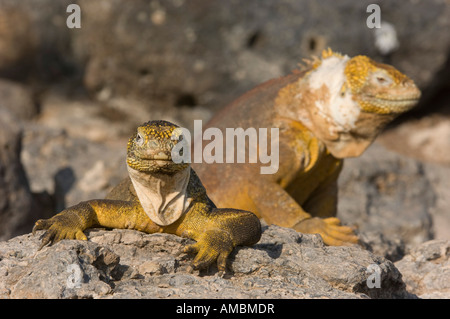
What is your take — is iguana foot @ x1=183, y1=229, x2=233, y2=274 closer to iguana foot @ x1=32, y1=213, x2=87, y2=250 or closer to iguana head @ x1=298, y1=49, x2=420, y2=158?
iguana foot @ x1=32, y1=213, x2=87, y2=250

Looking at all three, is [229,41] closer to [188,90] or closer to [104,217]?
[188,90]

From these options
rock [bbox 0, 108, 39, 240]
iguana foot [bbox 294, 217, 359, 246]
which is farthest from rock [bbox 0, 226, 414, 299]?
rock [bbox 0, 108, 39, 240]

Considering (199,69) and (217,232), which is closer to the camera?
(217,232)

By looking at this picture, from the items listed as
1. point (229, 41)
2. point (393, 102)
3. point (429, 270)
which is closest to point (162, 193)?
point (429, 270)

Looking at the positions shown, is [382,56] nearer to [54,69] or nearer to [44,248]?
[54,69]

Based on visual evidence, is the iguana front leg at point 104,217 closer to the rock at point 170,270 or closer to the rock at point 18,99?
the rock at point 170,270

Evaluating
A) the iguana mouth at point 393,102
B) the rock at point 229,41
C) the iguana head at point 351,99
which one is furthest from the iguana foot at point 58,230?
the rock at point 229,41

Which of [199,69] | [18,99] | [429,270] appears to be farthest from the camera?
[18,99]
